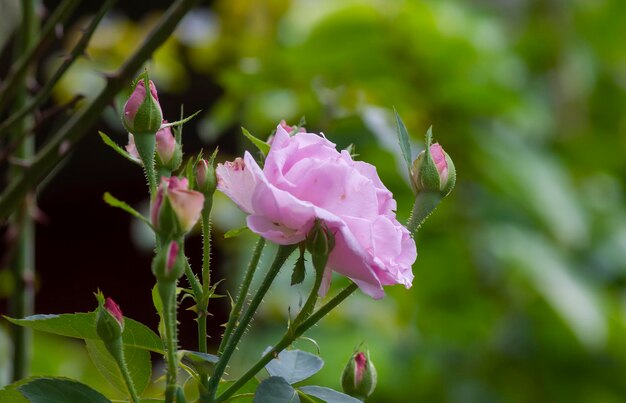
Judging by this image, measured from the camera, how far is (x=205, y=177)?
0.40 meters

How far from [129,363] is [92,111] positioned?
0.21 m

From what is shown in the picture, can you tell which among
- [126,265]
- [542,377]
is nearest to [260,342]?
[542,377]

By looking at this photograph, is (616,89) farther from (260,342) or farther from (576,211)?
(260,342)

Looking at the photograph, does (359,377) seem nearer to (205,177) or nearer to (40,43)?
(205,177)

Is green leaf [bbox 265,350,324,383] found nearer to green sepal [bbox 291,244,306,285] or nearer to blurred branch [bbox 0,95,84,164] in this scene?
green sepal [bbox 291,244,306,285]

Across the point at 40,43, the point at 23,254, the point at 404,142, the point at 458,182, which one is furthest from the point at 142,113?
the point at 458,182

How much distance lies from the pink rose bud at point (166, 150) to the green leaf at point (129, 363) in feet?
0.31

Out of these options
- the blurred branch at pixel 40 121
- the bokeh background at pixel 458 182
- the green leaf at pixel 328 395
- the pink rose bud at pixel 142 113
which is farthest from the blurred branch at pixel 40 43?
the bokeh background at pixel 458 182

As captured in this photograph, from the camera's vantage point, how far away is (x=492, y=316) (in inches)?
69.2

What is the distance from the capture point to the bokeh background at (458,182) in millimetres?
1425

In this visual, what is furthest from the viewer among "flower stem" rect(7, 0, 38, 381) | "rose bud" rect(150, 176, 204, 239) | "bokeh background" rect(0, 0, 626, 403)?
"bokeh background" rect(0, 0, 626, 403)

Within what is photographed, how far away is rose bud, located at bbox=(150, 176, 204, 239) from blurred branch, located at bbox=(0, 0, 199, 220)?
26 cm

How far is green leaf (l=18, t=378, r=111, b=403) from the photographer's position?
0.37 meters

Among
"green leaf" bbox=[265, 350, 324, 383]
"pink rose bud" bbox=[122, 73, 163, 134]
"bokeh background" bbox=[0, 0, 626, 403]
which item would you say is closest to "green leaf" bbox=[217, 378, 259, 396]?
"green leaf" bbox=[265, 350, 324, 383]
